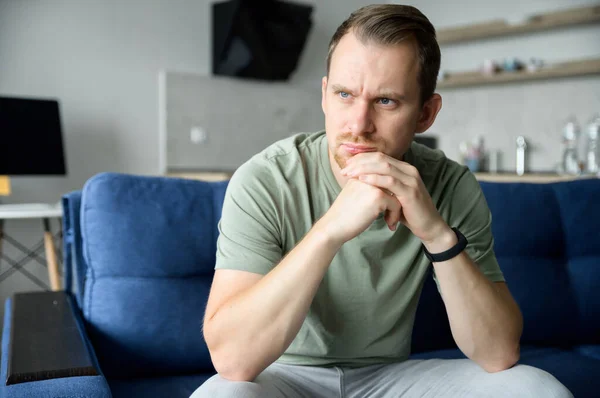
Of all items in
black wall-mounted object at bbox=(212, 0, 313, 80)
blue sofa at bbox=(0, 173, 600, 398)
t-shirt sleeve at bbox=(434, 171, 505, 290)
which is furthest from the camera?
black wall-mounted object at bbox=(212, 0, 313, 80)

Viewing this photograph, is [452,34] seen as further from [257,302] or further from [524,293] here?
[257,302]

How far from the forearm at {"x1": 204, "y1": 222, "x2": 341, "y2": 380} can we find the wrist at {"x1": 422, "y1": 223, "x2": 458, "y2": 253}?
0.20 m

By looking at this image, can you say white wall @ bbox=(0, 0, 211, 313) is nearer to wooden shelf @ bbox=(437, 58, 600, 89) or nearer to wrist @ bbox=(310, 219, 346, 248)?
wooden shelf @ bbox=(437, 58, 600, 89)

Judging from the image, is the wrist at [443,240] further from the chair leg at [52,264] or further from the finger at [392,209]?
the chair leg at [52,264]

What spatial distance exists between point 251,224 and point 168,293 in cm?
52

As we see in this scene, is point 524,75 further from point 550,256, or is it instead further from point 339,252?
point 339,252

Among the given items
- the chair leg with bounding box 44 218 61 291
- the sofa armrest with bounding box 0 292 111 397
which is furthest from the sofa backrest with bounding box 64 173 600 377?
the chair leg with bounding box 44 218 61 291

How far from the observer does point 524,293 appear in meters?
1.91

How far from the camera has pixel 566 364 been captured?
5.75 ft

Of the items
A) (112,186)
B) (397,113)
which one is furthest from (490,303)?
(112,186)

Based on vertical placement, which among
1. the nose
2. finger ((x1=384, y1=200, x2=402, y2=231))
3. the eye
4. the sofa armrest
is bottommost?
the sofa armrest

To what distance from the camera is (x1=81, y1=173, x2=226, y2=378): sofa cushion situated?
1586 mm

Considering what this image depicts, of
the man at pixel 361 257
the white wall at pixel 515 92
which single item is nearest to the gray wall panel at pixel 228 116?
the white wall at pixel 515 92

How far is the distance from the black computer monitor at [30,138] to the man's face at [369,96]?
2454mm
